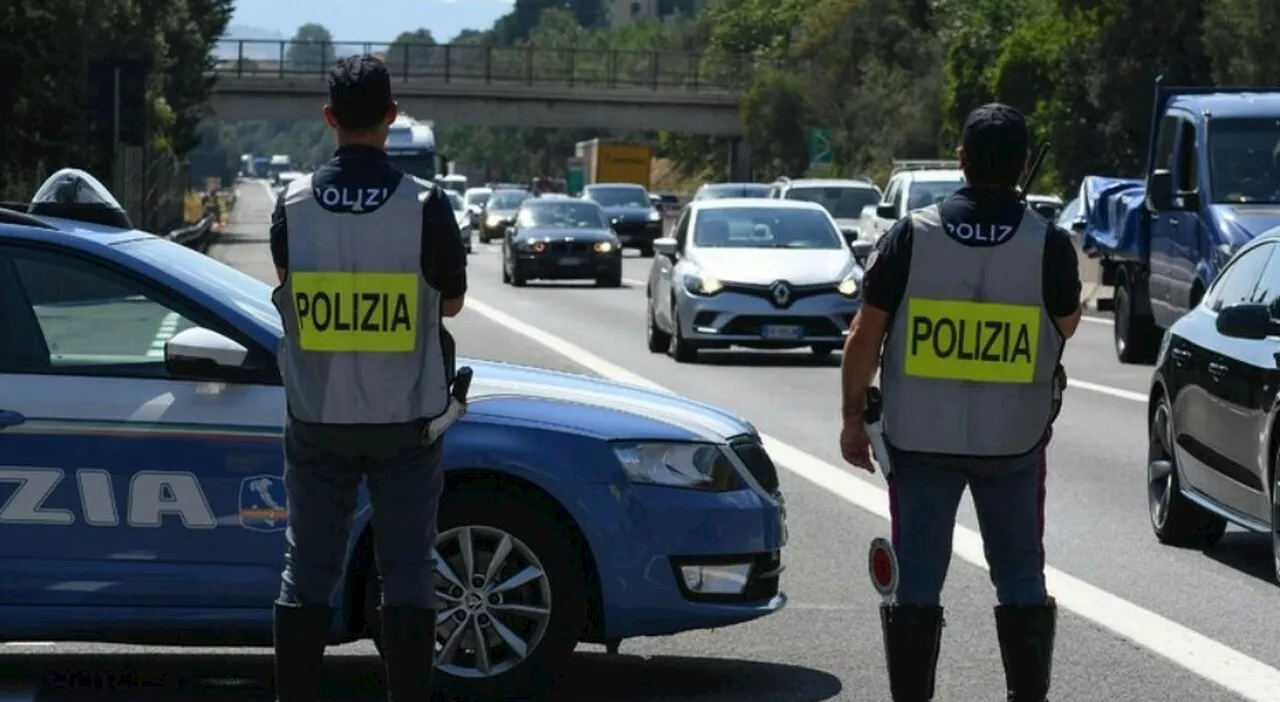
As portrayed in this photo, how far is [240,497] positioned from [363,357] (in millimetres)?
1209

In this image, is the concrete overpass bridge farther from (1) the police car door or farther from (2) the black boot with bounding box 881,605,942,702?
(2) the black boot with bounding box 881,605,942,702

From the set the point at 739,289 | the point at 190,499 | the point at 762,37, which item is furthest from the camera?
the point at 762,37

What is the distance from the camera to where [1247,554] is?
12078 millimetres

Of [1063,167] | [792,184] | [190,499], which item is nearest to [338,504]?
[190,499]

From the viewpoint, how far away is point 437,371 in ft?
22.5

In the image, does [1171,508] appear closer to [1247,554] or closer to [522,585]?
[1247,554]

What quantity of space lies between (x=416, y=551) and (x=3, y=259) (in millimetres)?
1946

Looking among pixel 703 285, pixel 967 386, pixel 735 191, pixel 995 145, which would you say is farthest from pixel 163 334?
pixel 735 191

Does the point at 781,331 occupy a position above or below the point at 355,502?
below

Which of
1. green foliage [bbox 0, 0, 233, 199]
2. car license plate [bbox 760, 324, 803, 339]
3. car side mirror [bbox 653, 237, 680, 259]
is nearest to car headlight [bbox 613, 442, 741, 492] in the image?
car license plate [bbox 760, 324, 803, 339]

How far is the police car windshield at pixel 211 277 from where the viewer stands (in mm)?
8047

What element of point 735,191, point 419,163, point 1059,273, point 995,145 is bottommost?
point 419,163

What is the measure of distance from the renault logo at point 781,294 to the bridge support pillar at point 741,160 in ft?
301

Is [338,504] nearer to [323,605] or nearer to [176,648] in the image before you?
[323,605]
